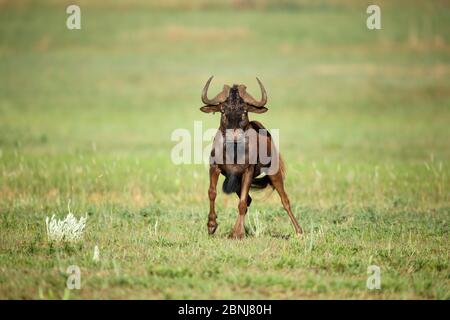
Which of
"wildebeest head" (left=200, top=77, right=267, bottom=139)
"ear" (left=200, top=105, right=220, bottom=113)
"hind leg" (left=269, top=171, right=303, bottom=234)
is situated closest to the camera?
"wildebeest head" (left=200, top=77, right=267, bottom=139)

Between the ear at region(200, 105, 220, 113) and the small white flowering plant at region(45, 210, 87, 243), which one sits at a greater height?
the ear at region(200, 105, 220, 113)

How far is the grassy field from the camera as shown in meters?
11.2

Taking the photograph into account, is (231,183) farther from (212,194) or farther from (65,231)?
(65,231)

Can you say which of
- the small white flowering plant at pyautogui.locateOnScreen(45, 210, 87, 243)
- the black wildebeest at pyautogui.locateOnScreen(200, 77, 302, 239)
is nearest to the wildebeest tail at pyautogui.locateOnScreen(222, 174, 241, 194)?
the black wildebeest at pyautogui.locateOnScreen(200, 77, 302, 239)

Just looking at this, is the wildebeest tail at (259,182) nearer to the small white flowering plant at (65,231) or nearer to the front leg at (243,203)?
the front leg at (243,203)

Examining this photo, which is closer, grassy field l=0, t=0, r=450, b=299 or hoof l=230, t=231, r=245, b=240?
grassy field l=0, t=0, r=450, b=299

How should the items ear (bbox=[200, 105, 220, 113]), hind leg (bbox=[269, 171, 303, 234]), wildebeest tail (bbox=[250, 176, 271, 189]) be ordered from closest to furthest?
ear (bbox=[200, 105, 220, 113])
hind leg (bbox=[269, 171, 303, 234])
wildebeest tail (bbox=[250, 176, 271, 189])

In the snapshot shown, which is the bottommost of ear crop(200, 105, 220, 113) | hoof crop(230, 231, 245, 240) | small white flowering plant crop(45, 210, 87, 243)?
hoof crop(230, 231, 245, 240)

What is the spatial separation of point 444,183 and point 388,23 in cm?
5388

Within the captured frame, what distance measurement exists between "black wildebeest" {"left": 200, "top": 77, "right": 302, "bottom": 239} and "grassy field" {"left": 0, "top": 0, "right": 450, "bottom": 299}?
24.5 inches

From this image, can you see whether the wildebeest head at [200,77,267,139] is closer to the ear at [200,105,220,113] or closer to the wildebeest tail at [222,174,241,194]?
the ear at [200,105,220,113]

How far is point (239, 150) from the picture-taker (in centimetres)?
1291

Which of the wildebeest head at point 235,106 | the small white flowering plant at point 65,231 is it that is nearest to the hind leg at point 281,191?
the wildebeest head at point 235,106
